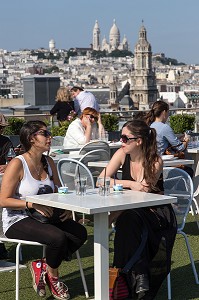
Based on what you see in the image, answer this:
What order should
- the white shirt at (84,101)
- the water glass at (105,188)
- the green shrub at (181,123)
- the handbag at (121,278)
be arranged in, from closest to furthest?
1. the handbag at (121,278)
2. the water glass at (105,188)
3. the white shirt at (84,101)
4. the green shrub at (181,123)

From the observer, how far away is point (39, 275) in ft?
12.6

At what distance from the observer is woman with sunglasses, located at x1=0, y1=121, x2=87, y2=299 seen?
3.72m

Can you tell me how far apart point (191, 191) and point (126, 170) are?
51cm

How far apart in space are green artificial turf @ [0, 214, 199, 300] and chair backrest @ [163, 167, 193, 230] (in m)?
0.35

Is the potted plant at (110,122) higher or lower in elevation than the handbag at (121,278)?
higher

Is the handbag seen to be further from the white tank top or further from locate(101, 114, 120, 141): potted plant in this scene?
locate(101, 114, 120, 141): potted plant

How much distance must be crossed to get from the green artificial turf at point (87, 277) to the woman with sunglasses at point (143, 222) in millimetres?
313

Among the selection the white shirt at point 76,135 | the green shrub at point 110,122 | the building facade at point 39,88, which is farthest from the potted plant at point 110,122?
the building facade at point 39,88

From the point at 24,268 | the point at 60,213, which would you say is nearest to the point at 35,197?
the point at 60,213


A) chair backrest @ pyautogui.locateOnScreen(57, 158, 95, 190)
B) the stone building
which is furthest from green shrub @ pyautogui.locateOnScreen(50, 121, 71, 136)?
the stone building

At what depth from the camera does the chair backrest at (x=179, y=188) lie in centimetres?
437

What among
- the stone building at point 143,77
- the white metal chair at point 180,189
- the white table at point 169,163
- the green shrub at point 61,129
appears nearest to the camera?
the white metal chair at point 180,189

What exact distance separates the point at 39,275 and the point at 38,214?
325 millimetres

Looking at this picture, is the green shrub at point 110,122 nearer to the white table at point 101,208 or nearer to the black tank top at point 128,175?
the black tank top at point 128,175
